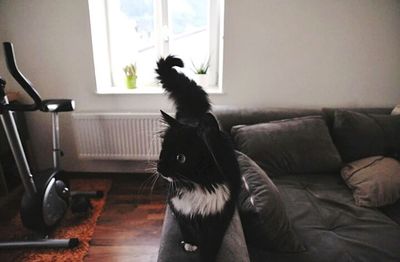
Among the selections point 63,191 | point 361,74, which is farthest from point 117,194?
point 361,74

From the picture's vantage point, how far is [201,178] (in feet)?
2.52

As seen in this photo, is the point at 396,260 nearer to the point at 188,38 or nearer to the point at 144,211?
the point at 144,211

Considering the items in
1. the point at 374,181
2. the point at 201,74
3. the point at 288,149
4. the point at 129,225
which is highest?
the point at 201,74

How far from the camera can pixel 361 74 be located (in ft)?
6.73

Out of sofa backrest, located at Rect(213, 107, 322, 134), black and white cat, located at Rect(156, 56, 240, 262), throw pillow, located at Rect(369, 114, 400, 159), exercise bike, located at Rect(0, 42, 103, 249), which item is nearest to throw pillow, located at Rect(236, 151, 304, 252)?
black and white cat, located at Rect(156, 56, 240, 262)

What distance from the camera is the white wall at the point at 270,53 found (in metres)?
1.93

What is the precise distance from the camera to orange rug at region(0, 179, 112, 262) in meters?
1.51

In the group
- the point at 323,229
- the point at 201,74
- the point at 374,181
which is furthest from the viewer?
the point at 201,74

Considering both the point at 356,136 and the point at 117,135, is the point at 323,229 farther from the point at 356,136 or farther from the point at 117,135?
the point at 117,135

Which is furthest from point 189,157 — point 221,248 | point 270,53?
point 270,53

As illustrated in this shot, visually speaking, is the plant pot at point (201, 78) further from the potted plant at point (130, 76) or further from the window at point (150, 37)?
the potted plant at point (130, 76)

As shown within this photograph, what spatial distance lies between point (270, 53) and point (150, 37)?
1.13 metres

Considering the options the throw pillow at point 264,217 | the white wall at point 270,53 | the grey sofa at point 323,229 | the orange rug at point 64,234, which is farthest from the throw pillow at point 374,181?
the orange rug at point 64,234

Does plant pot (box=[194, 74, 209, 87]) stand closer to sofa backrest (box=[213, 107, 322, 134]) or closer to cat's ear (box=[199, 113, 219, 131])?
sofa backrest (box=[213, 107, 322, 134])
